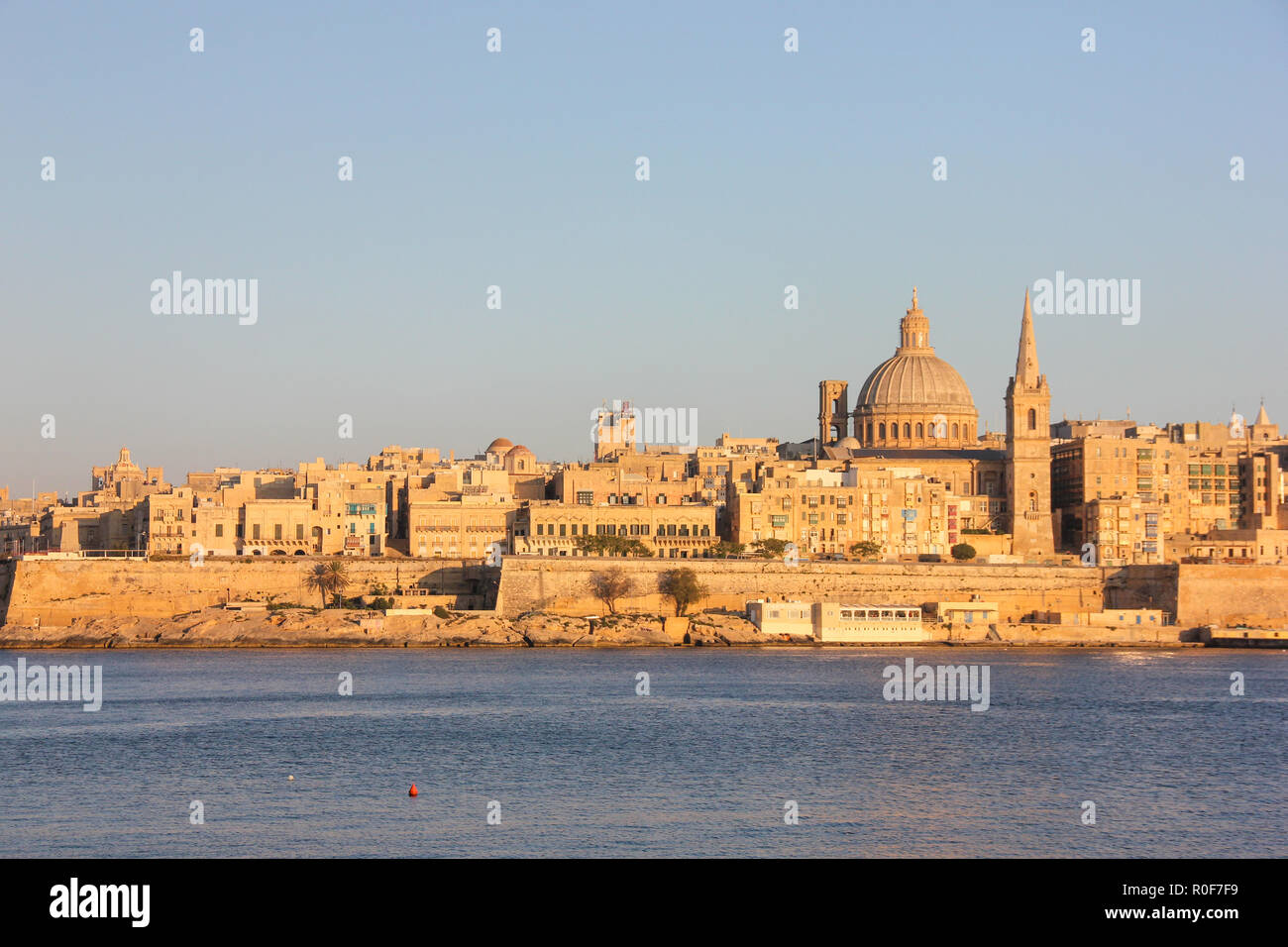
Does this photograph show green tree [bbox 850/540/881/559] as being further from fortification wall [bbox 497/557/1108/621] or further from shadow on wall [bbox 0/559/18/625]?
shadow on wall [bbox 0/559/18/625]

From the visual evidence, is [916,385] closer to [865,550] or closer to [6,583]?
[865,550]

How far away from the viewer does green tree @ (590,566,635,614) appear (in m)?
54.8

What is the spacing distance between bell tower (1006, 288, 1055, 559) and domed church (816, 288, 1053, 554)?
0.13ft

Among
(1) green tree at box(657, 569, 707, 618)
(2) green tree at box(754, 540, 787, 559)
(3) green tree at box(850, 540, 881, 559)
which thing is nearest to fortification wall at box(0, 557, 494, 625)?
(1) green tree at box(657, 569, 707, 618)

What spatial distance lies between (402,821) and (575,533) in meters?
42.3

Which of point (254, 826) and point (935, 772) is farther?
point (935, 772)

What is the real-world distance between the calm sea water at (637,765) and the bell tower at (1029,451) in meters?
23.0

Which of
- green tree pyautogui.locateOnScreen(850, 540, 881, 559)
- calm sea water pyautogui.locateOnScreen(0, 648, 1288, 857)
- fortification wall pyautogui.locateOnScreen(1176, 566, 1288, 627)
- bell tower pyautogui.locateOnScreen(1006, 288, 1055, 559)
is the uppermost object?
bell tower pyautogui.locateOnScreen(1006, 288, 1055, 559)

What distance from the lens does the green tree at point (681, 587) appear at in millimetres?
54469

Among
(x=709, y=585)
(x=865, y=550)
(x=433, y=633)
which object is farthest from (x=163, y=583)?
(x=865, y=550)

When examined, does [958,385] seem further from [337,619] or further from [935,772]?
[935,772]

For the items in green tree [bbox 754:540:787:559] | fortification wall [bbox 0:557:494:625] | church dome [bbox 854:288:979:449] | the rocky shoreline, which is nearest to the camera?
the rocky shoreline

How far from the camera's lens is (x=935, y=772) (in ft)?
81.1
